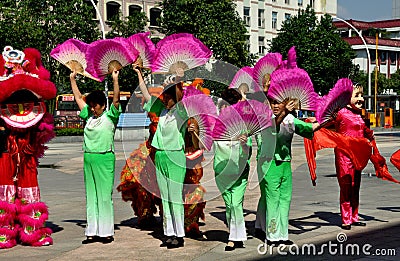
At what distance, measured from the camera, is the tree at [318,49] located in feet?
185

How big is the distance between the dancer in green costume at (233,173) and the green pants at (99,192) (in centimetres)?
132

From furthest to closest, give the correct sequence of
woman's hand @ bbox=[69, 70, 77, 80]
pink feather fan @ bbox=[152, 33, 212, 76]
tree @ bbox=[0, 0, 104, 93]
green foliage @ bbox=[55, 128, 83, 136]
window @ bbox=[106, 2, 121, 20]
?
window @ bbox=[106, 2, 121, 20]
tree @ bbox=[0, 0, 104, 93]
green foliage @ bbox=[55, 128, 83, 136]
woman's hand @ bbox=[69, 70, 77, 80]
pink feather fan @ bbox=[152, 33, 212, 76]

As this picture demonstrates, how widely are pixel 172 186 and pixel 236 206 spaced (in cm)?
79

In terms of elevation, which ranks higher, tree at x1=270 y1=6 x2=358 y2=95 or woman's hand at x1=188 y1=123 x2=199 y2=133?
tree at x1=270 y1=6 x2=358 y2=95

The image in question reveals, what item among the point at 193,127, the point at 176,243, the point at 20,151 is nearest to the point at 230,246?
the point at 176,243

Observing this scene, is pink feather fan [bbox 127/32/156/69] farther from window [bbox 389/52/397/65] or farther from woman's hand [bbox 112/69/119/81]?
window [bbox 389/52/397/65]

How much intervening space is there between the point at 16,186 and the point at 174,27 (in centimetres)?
3725

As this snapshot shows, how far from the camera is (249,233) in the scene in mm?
9023

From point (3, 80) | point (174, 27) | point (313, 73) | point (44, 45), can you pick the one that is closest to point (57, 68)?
point (44, 45)

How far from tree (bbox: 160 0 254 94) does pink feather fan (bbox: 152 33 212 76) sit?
1402 inches

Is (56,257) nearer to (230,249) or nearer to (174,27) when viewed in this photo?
(230,249)

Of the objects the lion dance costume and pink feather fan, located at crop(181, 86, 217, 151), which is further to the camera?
the lion dance costume

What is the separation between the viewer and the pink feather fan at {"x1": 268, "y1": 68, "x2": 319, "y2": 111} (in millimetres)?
7621

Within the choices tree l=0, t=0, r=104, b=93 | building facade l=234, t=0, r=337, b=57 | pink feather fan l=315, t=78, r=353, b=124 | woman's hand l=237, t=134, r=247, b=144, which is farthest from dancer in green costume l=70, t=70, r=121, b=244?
building facade l=234, t=0, r=337, b=57
